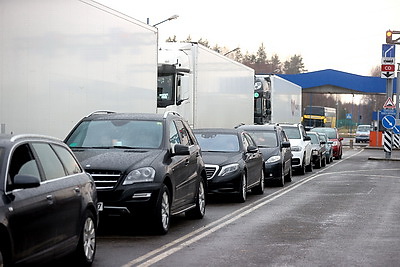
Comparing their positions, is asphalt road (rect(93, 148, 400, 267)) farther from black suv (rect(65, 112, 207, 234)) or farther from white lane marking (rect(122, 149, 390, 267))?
black suv (rect(65, 112, 207, 234))

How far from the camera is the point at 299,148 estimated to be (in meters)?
29.0

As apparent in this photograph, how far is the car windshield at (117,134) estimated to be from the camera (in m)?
12.9

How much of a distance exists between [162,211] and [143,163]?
0.69 m

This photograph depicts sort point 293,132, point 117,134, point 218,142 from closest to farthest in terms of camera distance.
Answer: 1. point 117,134
2. point 218,142
3. point 293,132

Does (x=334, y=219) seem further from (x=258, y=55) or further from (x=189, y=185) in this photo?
(x=258, y=55)

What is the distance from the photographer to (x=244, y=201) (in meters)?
17.7

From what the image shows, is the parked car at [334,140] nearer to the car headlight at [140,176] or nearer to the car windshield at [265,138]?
the car windshield at [265,138]

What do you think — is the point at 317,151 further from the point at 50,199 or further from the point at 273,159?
the point at 50,199

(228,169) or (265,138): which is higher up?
(265,138)

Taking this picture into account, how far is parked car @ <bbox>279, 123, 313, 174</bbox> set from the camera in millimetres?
28922

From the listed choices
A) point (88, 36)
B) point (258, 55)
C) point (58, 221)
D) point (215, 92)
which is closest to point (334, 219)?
point (88, 36)

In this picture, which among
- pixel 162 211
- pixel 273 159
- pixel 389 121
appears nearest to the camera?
pixel 162 211

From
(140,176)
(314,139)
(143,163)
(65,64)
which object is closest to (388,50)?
(314,139)

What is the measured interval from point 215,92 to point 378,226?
521 inches
